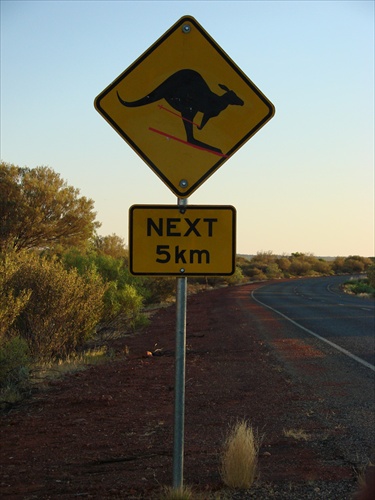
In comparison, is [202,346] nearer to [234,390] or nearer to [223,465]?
[234,390]

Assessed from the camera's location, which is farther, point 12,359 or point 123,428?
point 12,359

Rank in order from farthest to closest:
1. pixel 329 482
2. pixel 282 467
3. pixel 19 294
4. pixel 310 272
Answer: pixel 310 272
pixel 19 294
pixel 282 467
pixel 329 482

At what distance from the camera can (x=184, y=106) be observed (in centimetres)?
399

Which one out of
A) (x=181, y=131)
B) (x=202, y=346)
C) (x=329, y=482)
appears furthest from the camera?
(x=202, y=346)

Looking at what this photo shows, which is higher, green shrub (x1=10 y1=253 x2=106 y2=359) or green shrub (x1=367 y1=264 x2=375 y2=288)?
green shrub (x1=367 y1=264 x2=375 y2=288)

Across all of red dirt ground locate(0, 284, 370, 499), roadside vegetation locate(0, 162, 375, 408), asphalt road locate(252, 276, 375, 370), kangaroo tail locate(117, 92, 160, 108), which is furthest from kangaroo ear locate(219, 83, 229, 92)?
asphalt road locate(252, 276, 375, 370)

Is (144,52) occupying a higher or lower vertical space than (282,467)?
higher

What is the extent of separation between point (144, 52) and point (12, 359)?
300 inches

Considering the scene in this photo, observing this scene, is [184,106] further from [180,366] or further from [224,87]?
[180,366]

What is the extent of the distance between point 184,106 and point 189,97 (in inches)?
2.4

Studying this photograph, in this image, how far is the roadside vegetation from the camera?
1180 cm

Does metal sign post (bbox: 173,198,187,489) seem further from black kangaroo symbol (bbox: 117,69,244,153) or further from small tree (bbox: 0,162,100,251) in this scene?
small tree (bbox: 0,162,100,251)

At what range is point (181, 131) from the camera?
398 cm

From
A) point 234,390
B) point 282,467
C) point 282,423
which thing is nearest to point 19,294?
point 234,390
